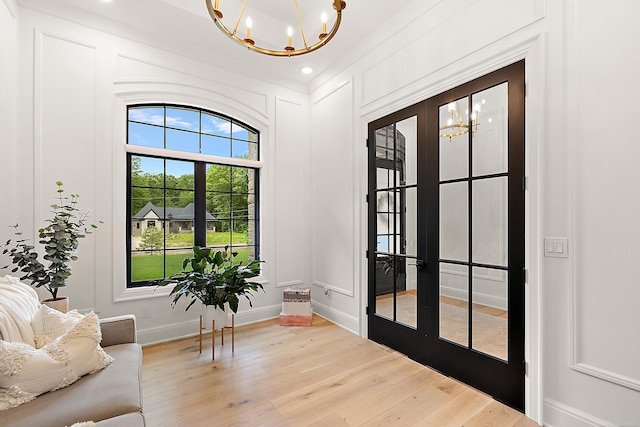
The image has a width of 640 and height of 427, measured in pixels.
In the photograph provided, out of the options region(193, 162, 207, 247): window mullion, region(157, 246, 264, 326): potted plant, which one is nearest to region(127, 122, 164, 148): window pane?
region(193, 162, 207, 247): window mullion

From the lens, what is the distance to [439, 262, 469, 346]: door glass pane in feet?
7.95

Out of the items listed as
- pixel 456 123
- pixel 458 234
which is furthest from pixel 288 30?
pixel 458 234

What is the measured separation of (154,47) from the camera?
327 centimetres

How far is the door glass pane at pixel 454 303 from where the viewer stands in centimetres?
242

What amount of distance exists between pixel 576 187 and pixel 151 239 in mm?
3791

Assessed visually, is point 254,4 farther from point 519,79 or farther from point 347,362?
point 347,362

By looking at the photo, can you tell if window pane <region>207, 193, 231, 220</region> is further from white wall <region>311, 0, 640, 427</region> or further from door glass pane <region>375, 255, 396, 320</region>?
white wall <region>311, 0, 640, 427</region>

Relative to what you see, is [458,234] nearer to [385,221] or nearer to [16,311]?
[385,221]

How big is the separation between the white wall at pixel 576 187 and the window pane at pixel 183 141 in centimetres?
284

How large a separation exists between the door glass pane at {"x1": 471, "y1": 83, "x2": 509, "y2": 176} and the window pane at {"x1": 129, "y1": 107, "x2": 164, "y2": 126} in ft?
10.6

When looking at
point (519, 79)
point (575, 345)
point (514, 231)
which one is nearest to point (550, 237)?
point (514, 231)

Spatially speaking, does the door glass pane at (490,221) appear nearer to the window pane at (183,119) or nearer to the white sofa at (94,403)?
→ the white sofa at (94,403)

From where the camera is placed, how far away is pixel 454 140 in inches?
99.3

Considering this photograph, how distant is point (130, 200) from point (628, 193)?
4050 mm
